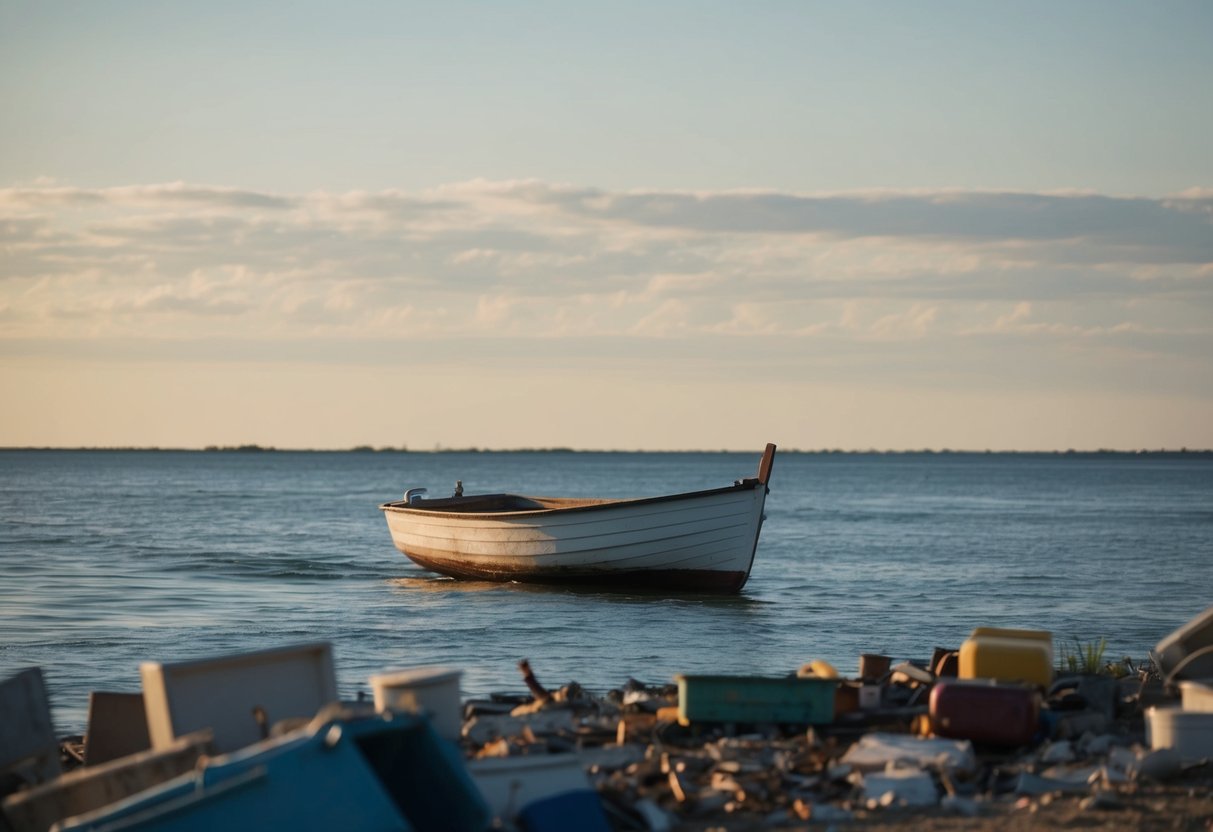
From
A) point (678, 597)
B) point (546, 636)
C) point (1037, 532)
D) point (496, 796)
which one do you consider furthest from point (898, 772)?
point (1037, 532)

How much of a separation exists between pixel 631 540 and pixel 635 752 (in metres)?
15.3

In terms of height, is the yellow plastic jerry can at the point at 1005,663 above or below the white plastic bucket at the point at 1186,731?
above

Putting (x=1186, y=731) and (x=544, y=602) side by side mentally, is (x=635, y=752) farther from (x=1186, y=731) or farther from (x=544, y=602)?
(x=544, y=602)

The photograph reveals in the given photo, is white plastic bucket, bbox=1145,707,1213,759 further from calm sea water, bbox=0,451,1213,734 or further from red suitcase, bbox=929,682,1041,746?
calm sea water, bbox=0,451,1213,734

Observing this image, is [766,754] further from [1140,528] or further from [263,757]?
[1140,528]

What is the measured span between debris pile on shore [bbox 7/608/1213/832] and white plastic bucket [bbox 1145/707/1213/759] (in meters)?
0.01

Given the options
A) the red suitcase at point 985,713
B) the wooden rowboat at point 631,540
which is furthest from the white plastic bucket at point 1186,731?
the wooden rowboat at point 631,540

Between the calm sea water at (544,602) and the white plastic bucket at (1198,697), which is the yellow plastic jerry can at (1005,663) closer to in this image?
the white plastic bucket at (1198,697)

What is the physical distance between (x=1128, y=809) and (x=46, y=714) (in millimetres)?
6619

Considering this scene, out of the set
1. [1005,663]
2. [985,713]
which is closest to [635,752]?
[985,713]

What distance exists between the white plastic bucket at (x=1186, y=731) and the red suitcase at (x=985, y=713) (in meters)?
0.83

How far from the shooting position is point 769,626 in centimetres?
2211

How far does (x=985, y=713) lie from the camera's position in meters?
9.28

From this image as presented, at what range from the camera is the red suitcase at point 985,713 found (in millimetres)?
9258
